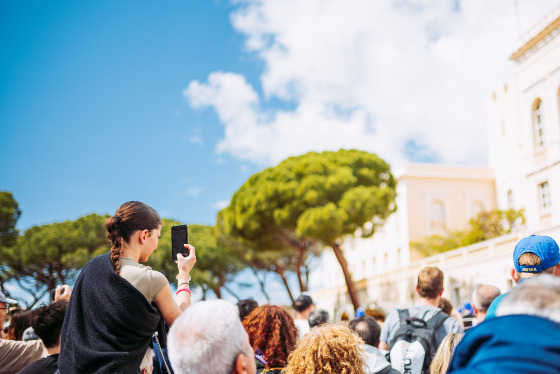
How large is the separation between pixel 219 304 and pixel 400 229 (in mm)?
45087

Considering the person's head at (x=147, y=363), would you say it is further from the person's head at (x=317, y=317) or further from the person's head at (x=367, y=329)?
the person's head at (x=317, y=317)

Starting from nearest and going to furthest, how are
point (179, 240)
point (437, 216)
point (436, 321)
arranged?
point (179, 240) → point (436, 321) → point (437, 216)

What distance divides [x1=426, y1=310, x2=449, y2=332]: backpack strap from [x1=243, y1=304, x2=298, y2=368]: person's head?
1.32 meters

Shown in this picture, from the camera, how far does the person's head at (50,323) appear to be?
3730mm

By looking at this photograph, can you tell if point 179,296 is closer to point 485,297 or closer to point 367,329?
point 367,329

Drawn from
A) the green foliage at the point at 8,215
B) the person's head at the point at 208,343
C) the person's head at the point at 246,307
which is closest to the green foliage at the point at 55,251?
the green foliage at the point at 8,215

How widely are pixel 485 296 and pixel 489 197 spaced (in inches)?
1747

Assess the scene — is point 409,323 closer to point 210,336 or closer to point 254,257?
point 210,336

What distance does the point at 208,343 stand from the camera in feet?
5.74

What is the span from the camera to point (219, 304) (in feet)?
6.10

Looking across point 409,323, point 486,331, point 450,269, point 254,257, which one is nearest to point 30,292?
point 254,257

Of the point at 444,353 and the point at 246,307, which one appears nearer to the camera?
the point at 444,353

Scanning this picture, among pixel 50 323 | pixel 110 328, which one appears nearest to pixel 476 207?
pixel 50 323

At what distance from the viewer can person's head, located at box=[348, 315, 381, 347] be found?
4.44m
